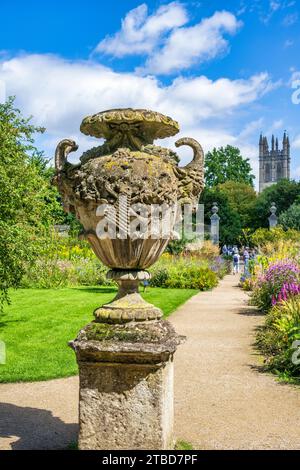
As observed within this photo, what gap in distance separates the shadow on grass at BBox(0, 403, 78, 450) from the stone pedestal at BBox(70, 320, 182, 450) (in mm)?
798

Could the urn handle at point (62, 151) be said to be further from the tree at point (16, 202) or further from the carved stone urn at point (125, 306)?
the tree at point (16, 202)

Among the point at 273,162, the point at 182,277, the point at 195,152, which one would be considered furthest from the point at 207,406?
the point at 273,162

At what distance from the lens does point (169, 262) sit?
2122 centimetres

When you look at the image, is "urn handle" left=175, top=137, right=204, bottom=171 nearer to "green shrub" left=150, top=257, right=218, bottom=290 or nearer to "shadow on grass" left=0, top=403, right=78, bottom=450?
"shadow on grass" left=0, top=403, right=78, bottom=450

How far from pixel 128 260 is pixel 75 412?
2.30m

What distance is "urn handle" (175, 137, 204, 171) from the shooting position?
4.42m

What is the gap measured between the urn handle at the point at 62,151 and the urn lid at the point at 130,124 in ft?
0.51

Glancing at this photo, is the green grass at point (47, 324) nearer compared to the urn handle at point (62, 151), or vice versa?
the urn handle at point (62, 151)

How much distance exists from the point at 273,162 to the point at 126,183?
403 ft

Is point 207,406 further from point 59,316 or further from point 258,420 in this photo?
point 59,316

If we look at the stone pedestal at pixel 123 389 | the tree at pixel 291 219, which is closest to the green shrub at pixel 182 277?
the stone pedestal at pixel 123 389

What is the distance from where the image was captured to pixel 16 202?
8.98 metres

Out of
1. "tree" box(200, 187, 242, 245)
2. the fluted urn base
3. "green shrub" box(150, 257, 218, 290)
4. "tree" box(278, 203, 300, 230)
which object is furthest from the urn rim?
"tree" box(200, 187, 242, 245)

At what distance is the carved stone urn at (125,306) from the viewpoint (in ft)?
12.9
